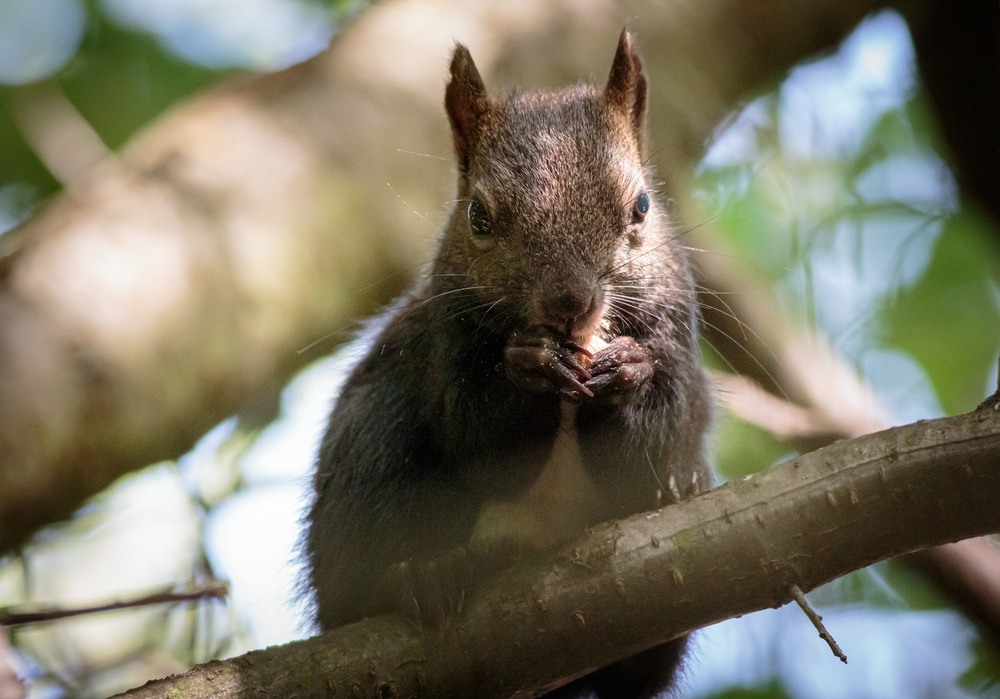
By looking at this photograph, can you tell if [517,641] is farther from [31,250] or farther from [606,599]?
[31,250]

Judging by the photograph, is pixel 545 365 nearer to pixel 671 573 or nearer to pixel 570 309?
pixel 570 309

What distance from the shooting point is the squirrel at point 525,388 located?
110 inches

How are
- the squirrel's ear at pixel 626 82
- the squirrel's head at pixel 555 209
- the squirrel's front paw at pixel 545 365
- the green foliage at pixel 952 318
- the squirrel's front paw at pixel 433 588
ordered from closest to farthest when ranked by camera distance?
the squirrel's front paw at pixel 433 588 < the squirrel's front paw at pixel 545 365 < the squirrel's head at pixel 555 209 < the squirrel's ear at pixel 626 82 < the green foliage at pixel 952 318

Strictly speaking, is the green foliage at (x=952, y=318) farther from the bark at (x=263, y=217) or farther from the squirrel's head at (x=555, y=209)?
the squirrel's head at (x=555, y=209)

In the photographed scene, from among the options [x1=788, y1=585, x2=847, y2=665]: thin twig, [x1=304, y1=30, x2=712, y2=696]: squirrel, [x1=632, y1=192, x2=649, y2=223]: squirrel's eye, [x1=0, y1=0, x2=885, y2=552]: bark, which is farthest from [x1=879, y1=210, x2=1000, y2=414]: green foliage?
[x1=788, y1=585, x2=847, y2=665]: thin twig

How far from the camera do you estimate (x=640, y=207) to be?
3074 mm

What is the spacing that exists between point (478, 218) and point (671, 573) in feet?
3.98

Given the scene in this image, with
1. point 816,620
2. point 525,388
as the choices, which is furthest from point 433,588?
point 816,620

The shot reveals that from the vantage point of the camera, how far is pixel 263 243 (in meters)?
3.62

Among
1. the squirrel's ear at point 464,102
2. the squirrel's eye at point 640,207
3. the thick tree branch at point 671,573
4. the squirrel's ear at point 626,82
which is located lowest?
the thick tree branch at point 671,573

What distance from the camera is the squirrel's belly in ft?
9.36

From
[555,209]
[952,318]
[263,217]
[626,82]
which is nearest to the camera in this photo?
[555,209]

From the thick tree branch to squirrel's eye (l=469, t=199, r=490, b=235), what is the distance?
981 mm

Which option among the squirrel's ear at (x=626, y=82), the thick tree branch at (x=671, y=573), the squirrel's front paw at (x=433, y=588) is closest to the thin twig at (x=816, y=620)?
the thick tree branch at (x=671, y=573)
